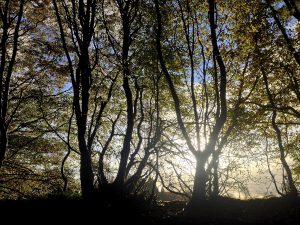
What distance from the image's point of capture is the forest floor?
33.1ft

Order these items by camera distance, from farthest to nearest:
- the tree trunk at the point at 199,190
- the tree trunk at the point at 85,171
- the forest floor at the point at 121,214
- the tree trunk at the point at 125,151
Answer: the tree trunk at the point at 125,151 < the tree trunk at the point at 85,171 < the tree trunk at the point at 199,190 < the forest floor at the point at 121,214

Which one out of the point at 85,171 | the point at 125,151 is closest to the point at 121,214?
the point at 85,171

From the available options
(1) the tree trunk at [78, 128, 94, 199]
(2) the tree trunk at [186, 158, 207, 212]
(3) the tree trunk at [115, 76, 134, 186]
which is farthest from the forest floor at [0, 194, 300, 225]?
(1) the tree trunk at [78, 128, 94, 199]

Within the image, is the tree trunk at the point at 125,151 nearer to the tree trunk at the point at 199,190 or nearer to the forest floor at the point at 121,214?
the forest floor at the point at 121,214

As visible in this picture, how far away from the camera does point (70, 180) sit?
24.3 m

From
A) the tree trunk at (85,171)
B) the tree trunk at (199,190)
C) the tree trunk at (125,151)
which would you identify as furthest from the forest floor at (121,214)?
the tree trunk at (85,171)

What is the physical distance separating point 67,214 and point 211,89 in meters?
11.0

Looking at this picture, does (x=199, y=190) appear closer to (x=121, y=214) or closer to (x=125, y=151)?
(x=121, y=214)

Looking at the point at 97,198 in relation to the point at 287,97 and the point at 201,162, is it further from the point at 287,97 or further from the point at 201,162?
the point at 287,97

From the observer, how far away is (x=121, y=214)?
1089 cm

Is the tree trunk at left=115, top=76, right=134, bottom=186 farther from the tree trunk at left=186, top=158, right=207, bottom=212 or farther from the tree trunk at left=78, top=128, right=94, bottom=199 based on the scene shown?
the tree trunk at left=186, top=158, right=207, bottom=212

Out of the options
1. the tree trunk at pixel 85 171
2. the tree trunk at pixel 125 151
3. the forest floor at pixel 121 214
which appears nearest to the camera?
the forest floor at pixel 121 214

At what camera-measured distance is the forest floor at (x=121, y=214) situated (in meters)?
10.1

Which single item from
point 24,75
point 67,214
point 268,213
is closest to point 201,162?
point 268,213
